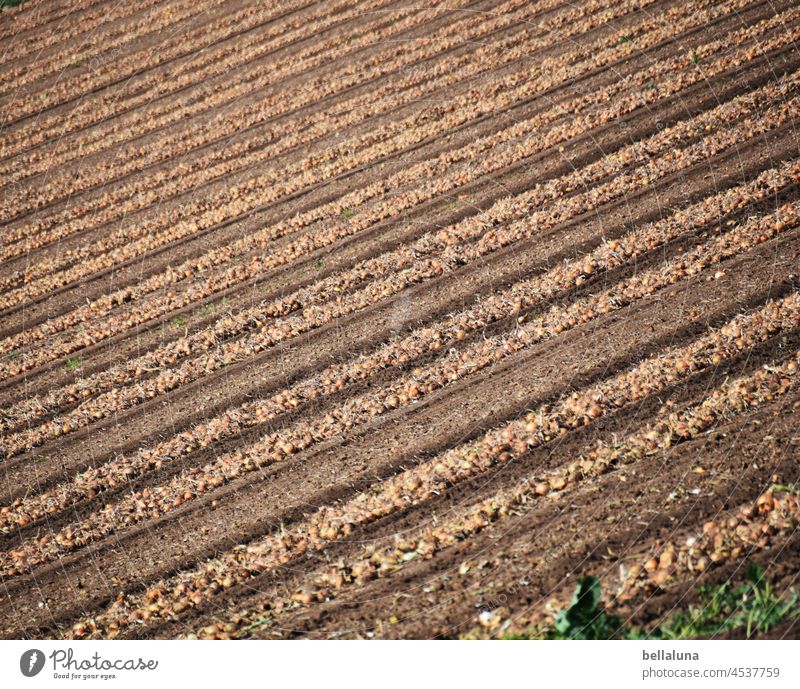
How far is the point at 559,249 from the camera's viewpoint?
34.5 ft

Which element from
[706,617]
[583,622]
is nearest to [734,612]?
[706,617]

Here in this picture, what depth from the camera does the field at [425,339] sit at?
7.09m

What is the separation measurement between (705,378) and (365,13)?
1447cm

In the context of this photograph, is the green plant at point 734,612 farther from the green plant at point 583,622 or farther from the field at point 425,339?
the green plant at point 583,622

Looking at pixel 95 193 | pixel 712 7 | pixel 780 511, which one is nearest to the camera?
pixel 780 511

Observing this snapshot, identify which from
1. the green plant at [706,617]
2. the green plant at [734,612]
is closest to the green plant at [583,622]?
the green plant at [706,617]

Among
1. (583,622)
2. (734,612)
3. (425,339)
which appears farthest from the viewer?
(425,339)

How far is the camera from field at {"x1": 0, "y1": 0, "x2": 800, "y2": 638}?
709cm

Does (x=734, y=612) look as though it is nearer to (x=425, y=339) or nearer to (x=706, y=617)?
(x=706, y=617)

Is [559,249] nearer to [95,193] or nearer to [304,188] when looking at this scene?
[304,188]

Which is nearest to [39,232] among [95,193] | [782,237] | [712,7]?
[95,193]

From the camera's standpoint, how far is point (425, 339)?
9781mm

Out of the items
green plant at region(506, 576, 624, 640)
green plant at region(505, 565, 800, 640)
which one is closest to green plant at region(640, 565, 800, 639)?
green plant at region(505, 565, 800, 640)

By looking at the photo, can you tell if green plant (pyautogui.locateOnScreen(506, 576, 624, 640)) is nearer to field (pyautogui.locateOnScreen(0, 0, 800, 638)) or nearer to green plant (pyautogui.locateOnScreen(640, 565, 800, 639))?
field (pyautogui.locateOnScreen(0, 0, 800, 638))
